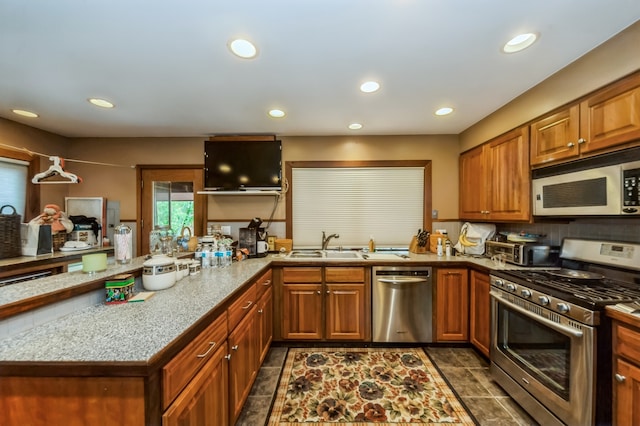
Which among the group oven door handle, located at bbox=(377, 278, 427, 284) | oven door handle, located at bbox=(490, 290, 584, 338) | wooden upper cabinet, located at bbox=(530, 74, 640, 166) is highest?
wooden upper cabinet, located at bbox=(530, 74, 640, 166)

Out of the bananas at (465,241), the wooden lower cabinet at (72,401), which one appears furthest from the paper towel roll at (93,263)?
the bananas at (465,241)

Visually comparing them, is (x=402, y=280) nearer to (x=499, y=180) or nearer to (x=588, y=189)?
(x=499, y=180)

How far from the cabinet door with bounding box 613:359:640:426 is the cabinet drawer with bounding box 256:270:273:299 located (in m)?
2.25

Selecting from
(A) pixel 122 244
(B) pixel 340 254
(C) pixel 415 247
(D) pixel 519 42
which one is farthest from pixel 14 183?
(D) pixel 519 42

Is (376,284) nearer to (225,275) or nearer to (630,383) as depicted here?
(225,275)

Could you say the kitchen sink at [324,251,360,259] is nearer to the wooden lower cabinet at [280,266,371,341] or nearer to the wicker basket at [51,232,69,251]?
the wooden lower cabinet at [280,266,371,341]

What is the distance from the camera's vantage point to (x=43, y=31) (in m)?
1.41

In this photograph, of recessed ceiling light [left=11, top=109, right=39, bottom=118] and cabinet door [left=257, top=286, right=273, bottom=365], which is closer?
cabinet door [left=257, top=286, right=273, bottom=365]

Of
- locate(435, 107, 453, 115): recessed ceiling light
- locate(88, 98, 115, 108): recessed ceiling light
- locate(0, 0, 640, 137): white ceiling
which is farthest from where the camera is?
locate(435, 107, 453, 115): recessed ceiling light

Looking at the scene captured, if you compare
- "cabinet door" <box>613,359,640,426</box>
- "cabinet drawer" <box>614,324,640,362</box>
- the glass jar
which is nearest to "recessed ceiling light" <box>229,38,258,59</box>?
the glass jar

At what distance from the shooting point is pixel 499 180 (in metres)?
2.47

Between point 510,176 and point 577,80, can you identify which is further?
point 510,176

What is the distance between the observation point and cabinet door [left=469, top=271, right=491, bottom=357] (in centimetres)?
232

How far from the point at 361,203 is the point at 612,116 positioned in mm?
2236
